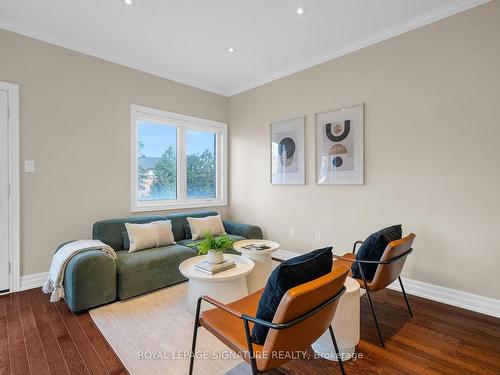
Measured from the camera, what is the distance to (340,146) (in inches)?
135

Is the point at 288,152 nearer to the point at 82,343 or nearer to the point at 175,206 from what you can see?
the point at 175,206

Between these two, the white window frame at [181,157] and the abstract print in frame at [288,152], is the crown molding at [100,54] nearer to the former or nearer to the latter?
the white window frame at [181,157]

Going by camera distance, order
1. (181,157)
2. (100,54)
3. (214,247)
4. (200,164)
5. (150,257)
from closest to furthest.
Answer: (214,247), (150,257), (100,54), (181,157), (200,164)

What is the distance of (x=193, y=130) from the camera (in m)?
4.60

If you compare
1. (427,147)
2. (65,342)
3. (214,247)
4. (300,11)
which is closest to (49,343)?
(65,342)

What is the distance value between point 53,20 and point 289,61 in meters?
2.80

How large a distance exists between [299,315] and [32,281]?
10.7 feet

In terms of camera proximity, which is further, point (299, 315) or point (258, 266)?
point (258, 266)

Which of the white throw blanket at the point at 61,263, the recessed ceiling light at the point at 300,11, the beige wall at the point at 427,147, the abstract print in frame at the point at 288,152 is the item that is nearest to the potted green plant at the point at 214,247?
the white throw blanket at the point at 61,263

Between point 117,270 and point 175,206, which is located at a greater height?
point 175,206

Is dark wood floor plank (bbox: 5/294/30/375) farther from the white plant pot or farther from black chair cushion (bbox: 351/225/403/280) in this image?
black chair cushion (bbox: 351/225/403/280)

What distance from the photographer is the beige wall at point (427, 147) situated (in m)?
2.47

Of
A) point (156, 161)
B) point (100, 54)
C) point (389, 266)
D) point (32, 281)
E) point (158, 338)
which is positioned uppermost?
point (100, 54)

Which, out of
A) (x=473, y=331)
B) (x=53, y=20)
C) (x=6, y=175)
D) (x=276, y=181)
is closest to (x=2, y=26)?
(x=53, y=20)
